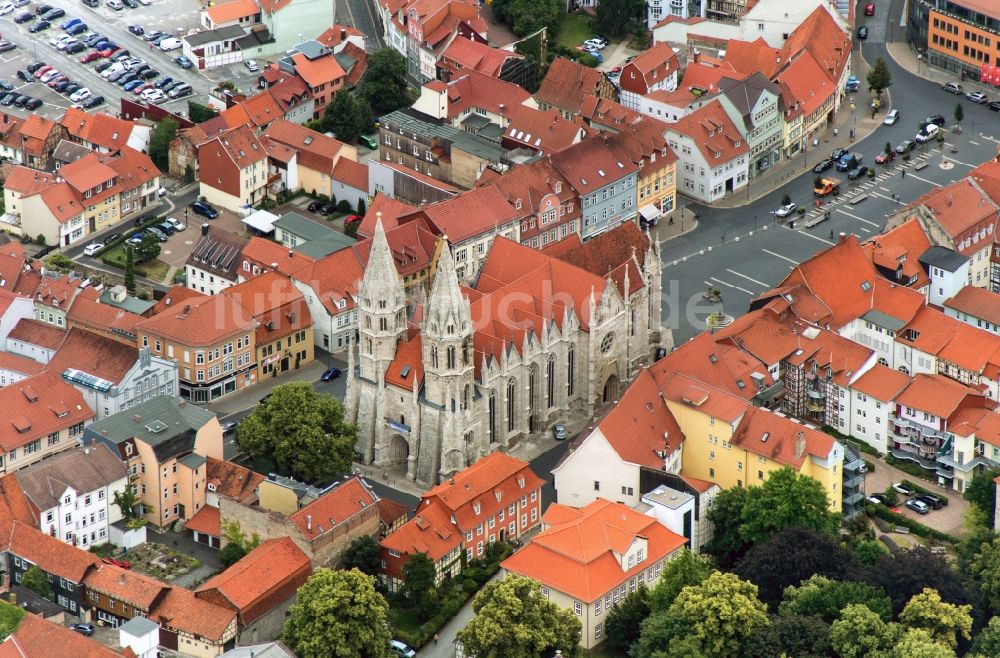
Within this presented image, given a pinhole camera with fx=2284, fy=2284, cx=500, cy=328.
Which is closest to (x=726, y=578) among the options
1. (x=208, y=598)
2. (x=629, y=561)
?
(x=629, y=561)

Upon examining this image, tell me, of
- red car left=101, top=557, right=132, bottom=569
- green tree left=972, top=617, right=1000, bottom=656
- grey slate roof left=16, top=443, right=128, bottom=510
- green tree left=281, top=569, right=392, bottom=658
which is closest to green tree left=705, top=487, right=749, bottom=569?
green tree left=972, top=617, right=1000, bottom=656

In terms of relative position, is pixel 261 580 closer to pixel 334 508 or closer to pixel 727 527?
pixel 334 508

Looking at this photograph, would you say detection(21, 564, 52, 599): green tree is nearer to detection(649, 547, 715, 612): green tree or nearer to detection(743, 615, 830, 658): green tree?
detection(649, 547, 715, 612): green tree

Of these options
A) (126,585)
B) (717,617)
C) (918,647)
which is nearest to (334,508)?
(126,585)

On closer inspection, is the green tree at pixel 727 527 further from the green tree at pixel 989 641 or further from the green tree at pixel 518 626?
the green tree at pixel 989 641

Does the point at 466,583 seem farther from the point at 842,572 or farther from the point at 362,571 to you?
the point at 842,572

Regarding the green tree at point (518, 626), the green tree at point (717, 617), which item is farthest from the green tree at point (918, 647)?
the green tree at point (518, 626)
